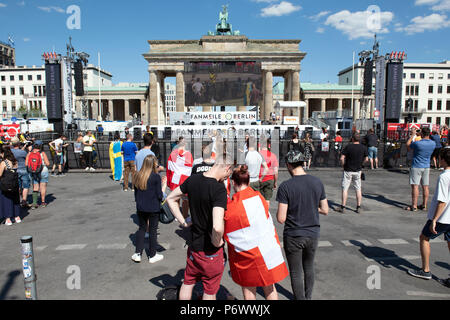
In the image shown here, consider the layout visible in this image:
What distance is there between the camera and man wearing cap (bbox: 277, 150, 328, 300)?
11.4 ft

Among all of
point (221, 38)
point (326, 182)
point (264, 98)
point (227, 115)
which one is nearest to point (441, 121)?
point (264, 98)

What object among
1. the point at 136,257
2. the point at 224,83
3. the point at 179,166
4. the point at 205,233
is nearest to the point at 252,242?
the point at 205,233

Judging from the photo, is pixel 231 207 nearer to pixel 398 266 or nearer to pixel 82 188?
pixel 398 266

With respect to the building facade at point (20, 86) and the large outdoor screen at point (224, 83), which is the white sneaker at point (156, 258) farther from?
the building facade at point (20, 86)

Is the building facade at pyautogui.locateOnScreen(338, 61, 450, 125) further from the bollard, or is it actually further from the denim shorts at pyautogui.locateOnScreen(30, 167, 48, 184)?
the bollard

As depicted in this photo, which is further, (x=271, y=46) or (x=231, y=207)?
(x=271, y=46)

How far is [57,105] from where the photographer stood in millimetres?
19609

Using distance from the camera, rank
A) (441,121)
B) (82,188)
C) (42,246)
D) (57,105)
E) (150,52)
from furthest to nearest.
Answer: (441,121) → (150,52) → (57,105) → (82,188) → (42,246)

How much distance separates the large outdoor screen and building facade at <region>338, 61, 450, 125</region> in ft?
149

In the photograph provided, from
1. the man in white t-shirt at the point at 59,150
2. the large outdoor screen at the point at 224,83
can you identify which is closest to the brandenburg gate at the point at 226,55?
the large outdoor screen at the point at 224,83

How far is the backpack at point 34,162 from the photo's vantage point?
859cm

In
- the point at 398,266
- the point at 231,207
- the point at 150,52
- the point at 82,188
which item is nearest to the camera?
the point at 231,207

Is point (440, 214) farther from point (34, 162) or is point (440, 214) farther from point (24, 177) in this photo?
point (24, 177)
